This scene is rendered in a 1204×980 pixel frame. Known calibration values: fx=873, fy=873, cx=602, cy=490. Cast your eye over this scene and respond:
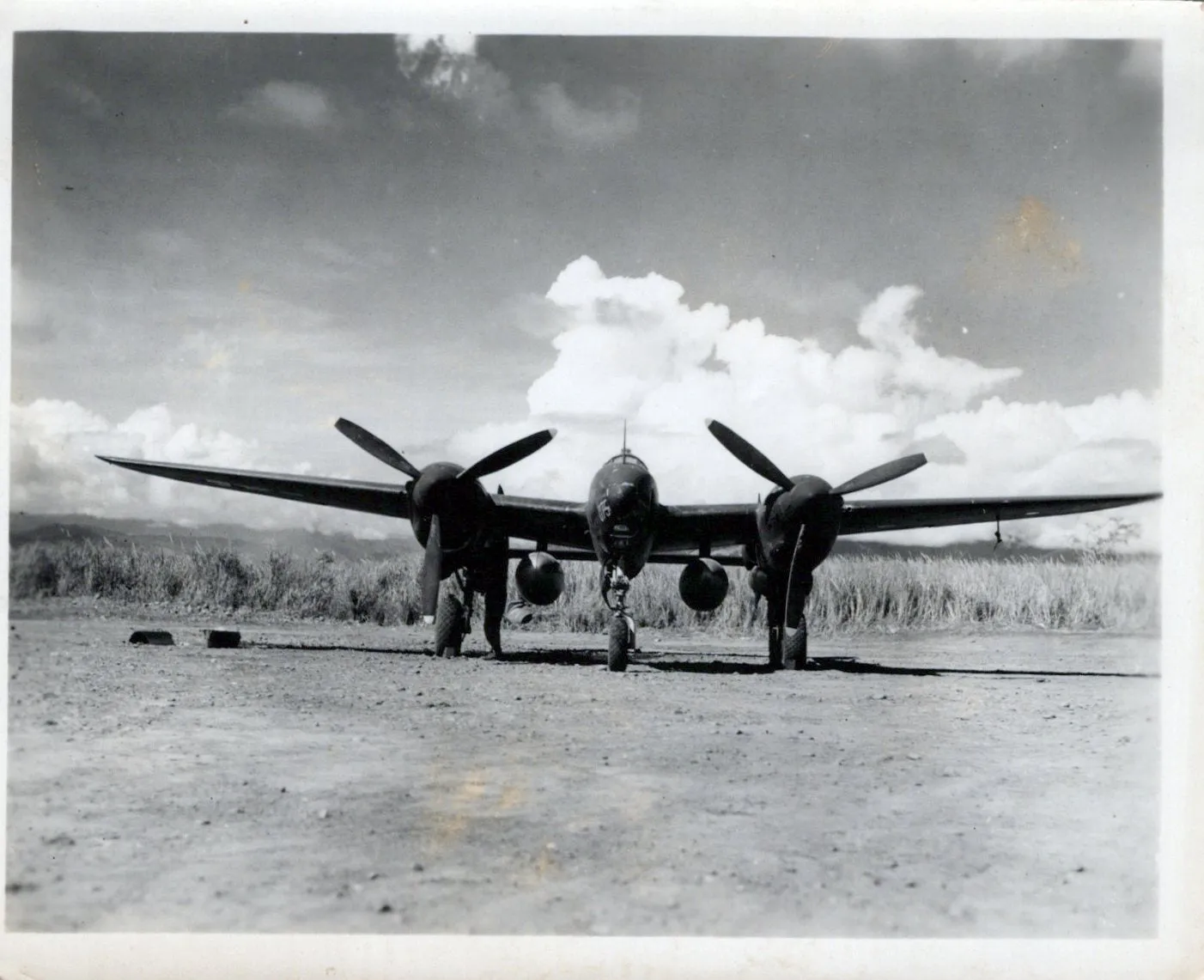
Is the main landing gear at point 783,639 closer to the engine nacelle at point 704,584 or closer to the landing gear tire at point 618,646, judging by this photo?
the engine nacelle at point 704,584

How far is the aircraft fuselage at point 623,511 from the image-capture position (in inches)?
496

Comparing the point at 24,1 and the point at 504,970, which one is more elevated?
the point at 24,1

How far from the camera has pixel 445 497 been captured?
1260cm

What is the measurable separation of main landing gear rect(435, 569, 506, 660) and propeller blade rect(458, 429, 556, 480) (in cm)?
220

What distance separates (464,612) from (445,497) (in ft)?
10.9

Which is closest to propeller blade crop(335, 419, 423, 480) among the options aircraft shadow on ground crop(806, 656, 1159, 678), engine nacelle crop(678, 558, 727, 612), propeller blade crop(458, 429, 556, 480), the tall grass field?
propeller blade crop(458, 429, 556, 480)

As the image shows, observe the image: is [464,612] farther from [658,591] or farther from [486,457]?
[658,591]

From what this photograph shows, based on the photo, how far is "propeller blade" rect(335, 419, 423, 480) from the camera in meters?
11.6

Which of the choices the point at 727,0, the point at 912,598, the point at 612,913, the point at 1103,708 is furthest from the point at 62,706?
the point at 912,598

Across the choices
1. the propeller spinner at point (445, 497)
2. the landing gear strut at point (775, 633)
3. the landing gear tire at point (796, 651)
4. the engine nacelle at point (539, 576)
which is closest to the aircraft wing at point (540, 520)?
the engine nacelle at point (539, 576)

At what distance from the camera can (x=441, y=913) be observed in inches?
201

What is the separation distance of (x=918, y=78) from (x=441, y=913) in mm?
7595

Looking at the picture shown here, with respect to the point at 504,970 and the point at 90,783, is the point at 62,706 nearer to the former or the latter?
the point at 90,783

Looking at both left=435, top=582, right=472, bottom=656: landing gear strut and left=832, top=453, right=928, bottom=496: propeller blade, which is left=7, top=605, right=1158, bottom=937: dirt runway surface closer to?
left=832, top=453, right=928, bottom=496: propeller blade
